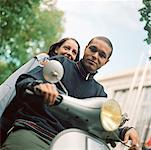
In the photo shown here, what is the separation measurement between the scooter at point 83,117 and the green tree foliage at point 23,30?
7261 millimetres

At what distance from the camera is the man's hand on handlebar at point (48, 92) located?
1.72 m

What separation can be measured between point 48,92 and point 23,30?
10848 mm

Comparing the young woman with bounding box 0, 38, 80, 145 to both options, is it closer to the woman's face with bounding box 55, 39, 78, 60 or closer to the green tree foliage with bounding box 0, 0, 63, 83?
the woman's face with bounding box 55, 39, 78, 60

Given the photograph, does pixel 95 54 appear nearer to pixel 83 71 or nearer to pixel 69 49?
pixel 83 71

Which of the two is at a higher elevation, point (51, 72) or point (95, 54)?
point (95, 54)

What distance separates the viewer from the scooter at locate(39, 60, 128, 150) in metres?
1.76

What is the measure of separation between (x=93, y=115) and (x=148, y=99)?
1336cm

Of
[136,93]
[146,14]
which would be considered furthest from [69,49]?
[136,93]

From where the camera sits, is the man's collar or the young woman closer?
the man's collar

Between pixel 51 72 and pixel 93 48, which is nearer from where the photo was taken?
pixel 51 72

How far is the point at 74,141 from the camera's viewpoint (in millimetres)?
1759

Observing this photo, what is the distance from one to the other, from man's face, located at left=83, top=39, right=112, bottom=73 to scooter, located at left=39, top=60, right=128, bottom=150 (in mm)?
196

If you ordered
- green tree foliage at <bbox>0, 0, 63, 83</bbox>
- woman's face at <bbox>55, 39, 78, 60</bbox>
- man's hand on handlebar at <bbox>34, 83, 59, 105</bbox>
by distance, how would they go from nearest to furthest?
man's hand on handlebar at <bbox>34, 83, 59, 105</bbox>, woman's face at <bbox>55, 39, 78, 60</bbox>, green tree foliage at <bbox>0, 0, 63, 83</bbox>

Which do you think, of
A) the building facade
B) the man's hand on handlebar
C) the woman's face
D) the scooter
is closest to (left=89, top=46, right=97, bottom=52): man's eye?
the scooter
